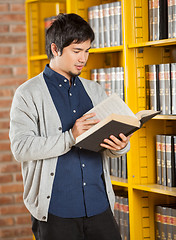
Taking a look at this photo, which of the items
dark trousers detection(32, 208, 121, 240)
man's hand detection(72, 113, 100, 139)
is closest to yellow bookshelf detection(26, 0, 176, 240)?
dark trousers detection(32, 208, 121, 240)

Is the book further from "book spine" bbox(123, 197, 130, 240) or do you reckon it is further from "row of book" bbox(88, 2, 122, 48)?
"book spine" bbox(123, 197, 130, 240)

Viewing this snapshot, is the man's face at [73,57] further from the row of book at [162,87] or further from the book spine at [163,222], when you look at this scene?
the book spine at [163,222]

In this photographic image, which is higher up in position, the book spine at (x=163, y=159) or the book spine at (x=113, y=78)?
the book spine at (x=113, y=78)

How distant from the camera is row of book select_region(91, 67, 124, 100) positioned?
97.7 inches

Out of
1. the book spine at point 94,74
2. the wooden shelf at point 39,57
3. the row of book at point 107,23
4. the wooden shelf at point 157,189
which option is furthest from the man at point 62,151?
the wooden shelf at point 39,57

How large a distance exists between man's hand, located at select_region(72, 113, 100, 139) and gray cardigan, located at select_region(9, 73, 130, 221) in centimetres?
3

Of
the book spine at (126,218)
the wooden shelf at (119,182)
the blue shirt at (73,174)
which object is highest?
the blue shirt at (73,174)

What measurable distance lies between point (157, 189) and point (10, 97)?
1527mm

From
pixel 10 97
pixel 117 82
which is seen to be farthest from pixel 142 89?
pixel 10 97

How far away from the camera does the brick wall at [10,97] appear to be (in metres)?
3.24

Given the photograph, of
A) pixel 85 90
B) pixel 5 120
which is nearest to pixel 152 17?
pixel 85 90

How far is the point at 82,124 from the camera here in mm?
1643

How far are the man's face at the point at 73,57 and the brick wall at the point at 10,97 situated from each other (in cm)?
155

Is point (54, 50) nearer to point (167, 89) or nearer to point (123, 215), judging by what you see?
point (167, 89)
